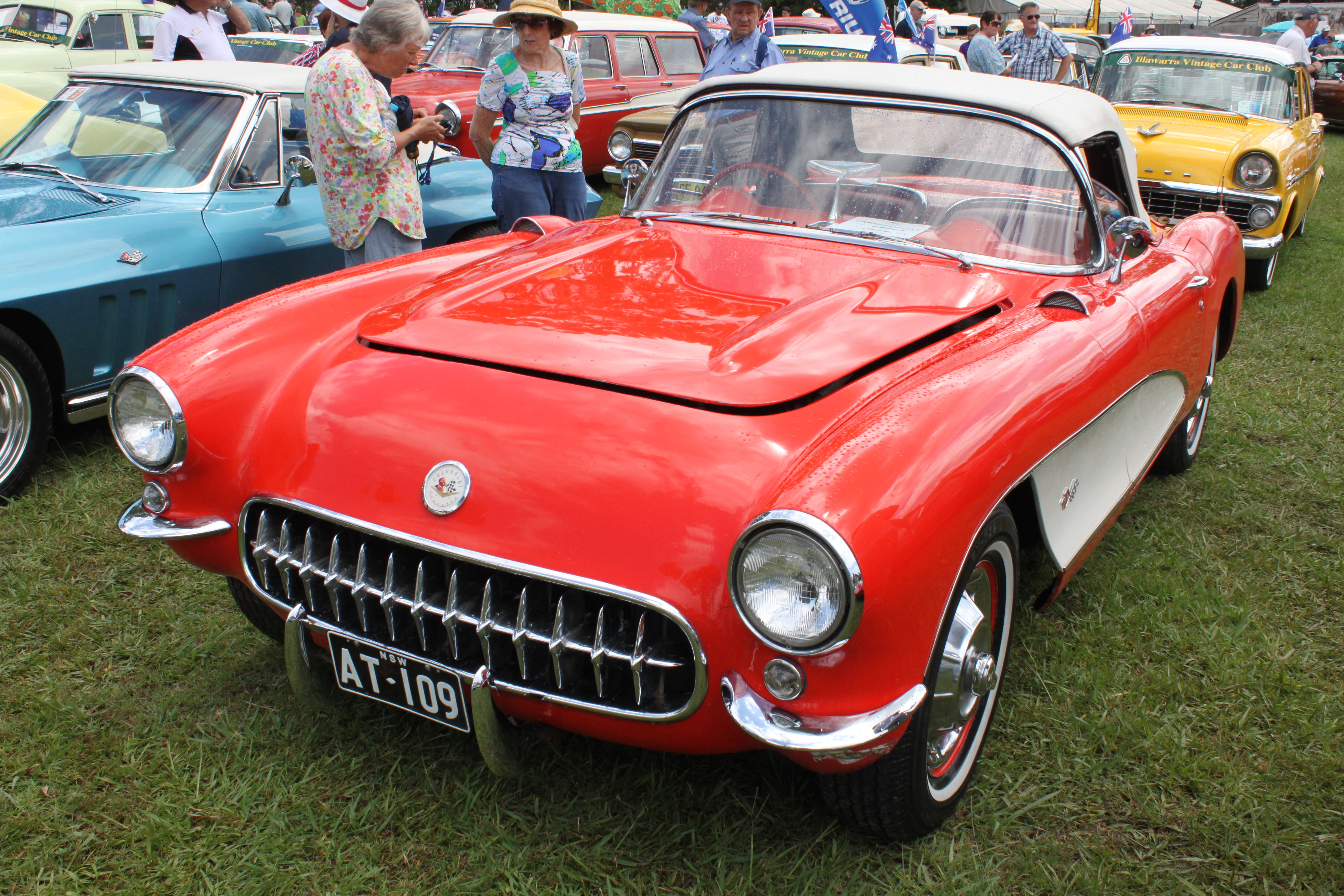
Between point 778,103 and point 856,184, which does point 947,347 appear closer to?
point 856,184

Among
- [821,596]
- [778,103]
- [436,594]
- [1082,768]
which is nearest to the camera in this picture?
[821,596]

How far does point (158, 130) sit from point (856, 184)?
3.13 meters

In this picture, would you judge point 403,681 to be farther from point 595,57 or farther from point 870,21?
point 595,57

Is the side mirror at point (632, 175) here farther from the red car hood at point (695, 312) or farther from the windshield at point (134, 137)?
the windshield at point (134, 137)

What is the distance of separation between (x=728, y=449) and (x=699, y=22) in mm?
10321

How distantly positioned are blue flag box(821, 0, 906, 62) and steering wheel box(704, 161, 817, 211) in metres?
4.69

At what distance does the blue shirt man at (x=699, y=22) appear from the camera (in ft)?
35.1

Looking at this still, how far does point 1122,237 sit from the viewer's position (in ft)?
9.07

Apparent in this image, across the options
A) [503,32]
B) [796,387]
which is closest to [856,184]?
[796,387]

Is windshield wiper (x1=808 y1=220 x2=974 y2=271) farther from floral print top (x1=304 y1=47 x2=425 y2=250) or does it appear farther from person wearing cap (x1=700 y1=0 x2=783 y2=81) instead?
person wearing cap (x1=700 y1=0 x2=783 y2=81)

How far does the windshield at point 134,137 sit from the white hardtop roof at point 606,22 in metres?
5.39

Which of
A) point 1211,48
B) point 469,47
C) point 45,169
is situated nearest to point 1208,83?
point 1211,48

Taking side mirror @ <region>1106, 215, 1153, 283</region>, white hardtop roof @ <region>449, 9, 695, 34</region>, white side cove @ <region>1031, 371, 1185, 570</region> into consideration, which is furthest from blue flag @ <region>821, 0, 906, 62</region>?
white side cove @ <region>1031, 371, 1185, 570</region>

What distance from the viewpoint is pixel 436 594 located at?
1939 millimetres
